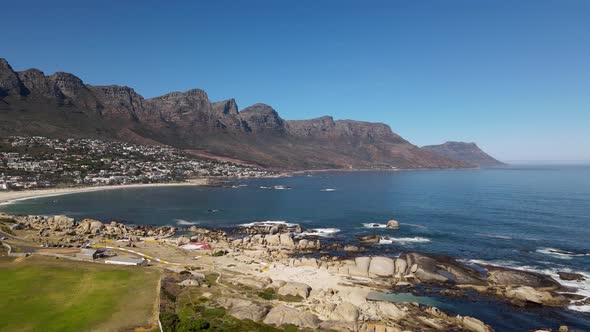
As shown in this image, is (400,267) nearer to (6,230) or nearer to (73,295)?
(73,295)

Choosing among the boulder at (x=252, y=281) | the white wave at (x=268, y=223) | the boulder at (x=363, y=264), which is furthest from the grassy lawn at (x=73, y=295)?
the white wave at (x=268, y=223)

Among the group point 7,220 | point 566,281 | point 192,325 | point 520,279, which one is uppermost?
point 520,279

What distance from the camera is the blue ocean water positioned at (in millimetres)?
69125

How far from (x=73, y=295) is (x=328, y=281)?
3507 cm

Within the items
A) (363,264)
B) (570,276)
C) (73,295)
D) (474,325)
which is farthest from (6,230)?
(570,276)

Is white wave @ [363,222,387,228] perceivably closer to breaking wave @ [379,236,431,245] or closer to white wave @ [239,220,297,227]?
breaking wave @ [379,236,431,245]

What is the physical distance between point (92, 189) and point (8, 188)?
32.9 metres

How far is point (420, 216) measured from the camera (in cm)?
11575

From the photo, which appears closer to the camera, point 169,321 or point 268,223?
point 169,321

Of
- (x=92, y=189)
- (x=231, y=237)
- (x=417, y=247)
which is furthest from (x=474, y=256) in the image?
(x=92, y=189)

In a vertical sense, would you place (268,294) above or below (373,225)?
below

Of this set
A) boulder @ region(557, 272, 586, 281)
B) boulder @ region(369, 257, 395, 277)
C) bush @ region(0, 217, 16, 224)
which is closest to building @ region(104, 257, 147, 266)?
boulder @ region(369, 257, 395, 277)

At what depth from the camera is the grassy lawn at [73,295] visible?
3722 centimetres

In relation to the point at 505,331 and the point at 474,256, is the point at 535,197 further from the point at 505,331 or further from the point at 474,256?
the point at 505,331
